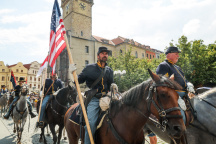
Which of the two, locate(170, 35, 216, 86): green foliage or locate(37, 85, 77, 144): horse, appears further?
locate(170, 35, 216, 86): green foliage

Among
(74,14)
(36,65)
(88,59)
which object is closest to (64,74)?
(88,59)

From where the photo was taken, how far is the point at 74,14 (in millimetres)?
41156

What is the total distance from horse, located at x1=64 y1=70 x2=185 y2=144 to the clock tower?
37069 millimetres

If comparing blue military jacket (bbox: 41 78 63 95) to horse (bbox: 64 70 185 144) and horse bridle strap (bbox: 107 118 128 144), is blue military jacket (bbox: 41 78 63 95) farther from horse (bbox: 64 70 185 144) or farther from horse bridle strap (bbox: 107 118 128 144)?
horse bridle strap (bbox: 107 118 128 144)

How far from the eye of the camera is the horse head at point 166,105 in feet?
6.77

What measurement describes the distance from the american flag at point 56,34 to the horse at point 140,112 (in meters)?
2.09

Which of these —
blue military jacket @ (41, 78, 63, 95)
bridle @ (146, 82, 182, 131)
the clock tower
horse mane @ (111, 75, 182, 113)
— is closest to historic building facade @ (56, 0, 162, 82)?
the clock tower

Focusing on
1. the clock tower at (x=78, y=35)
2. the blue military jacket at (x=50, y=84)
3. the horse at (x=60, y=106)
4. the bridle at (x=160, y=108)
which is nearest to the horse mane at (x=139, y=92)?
the bridle at (x=160, y=108)

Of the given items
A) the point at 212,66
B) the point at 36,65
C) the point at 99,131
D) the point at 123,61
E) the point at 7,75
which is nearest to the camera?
the point at 99,131

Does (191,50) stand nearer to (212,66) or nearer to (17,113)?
(212,66)

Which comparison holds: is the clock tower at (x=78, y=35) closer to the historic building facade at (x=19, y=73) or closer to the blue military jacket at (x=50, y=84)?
the historic building facade at (x=19, y=73)

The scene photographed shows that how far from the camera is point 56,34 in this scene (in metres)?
4.18

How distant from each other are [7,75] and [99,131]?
76.6 m

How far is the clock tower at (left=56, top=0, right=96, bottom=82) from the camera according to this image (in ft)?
132
